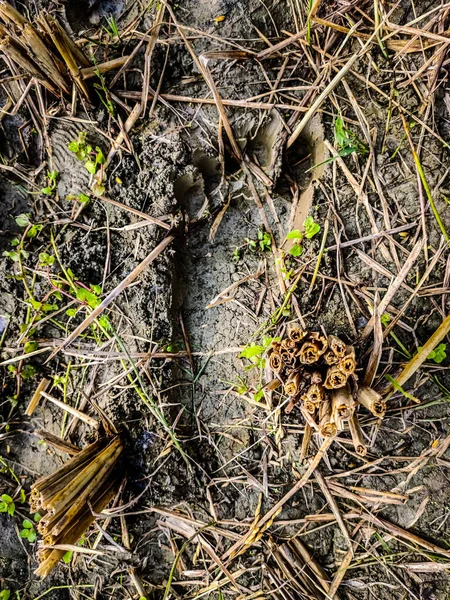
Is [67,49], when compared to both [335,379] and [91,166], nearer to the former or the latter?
[91,166]

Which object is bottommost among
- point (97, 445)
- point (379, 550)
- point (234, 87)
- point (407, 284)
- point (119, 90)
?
point (379, 550)

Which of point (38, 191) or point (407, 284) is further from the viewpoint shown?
point (38, 191)

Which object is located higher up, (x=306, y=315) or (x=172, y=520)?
(x=306, y=315)

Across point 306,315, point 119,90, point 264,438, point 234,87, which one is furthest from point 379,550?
point 119,90

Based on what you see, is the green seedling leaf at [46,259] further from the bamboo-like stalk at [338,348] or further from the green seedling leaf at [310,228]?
the bamboo-like stalk at [338,348]

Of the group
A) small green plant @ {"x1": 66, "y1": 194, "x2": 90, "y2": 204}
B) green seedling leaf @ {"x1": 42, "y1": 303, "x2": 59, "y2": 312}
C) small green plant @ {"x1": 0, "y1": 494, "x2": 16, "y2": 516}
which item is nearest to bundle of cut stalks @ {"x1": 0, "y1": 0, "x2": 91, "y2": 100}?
small green plant @ {"x1": 66, "y1": 194, "x2": 90, "y2": 204}

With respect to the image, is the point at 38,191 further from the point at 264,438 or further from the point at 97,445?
Answer: the point at 264,438

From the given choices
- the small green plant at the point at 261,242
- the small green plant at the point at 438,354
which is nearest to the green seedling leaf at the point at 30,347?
the small green plant at the point at 261,242

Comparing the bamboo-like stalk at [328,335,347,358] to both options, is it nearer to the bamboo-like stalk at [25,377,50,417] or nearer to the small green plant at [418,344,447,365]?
the small green plant at [418,344,447,365]
